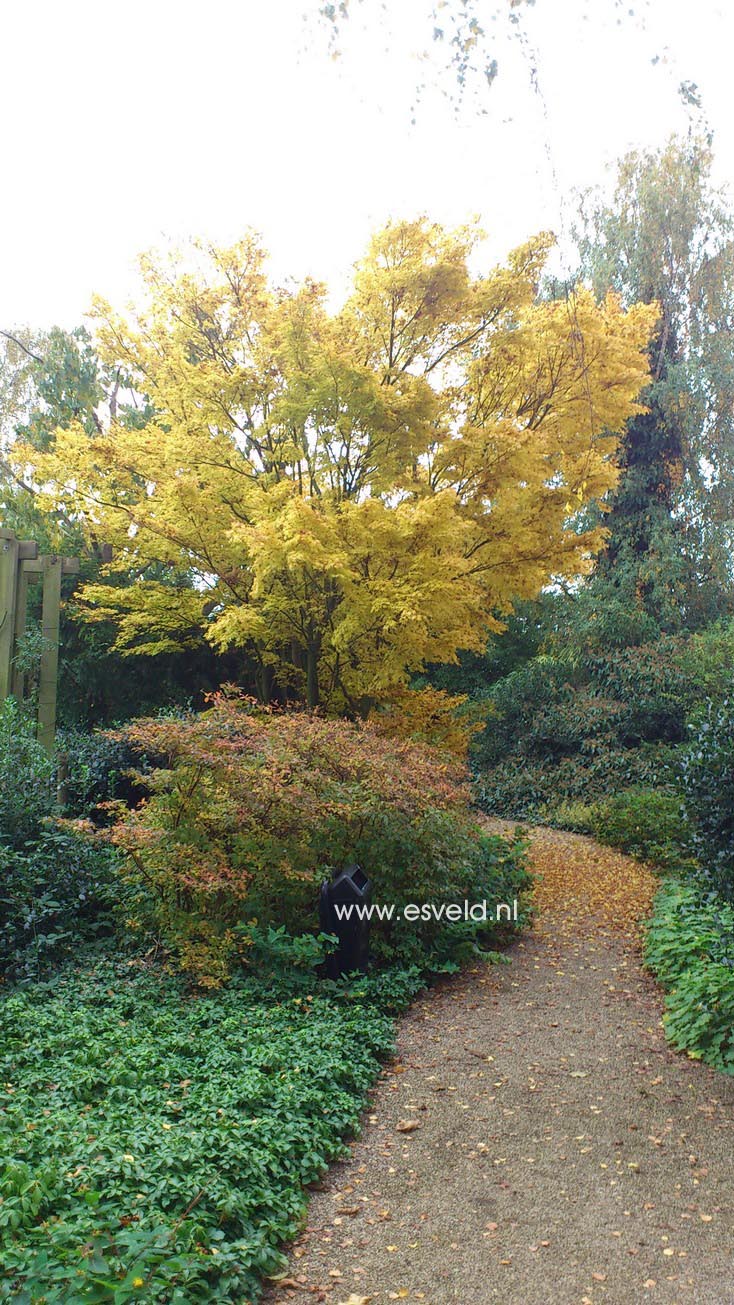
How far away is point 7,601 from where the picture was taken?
7438 mm

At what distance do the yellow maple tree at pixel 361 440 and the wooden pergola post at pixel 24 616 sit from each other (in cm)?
120

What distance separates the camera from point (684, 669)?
39.1 feet

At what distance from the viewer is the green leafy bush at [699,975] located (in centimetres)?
426

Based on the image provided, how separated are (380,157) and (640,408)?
5783mm

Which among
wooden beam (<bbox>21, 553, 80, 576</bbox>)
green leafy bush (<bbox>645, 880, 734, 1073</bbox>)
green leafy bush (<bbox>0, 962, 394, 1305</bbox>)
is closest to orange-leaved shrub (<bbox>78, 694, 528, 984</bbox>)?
green leafy bush (<bbox>0, 962, 394, 1305</bbox>)

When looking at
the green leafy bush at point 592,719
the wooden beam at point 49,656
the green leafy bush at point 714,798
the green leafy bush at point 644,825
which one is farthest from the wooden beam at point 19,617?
the green leafy bush at point 644,825

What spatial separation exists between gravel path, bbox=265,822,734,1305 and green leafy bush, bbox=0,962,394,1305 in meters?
0.17

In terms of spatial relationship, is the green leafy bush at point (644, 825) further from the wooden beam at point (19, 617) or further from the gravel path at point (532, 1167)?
the wooden beam at point (19, 617)

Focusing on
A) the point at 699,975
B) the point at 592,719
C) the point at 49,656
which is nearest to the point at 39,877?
the point at 49,656

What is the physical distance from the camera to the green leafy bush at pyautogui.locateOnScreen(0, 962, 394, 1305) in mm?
2385

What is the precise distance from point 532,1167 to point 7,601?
581 cm

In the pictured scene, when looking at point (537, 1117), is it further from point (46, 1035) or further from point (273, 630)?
point (273, 630)

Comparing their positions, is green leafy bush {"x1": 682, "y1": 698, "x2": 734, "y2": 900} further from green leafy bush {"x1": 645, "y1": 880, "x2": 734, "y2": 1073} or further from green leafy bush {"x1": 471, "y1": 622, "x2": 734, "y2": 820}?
green leafy bush {"x1": 471, "y1": 622, "x2": 734, "y2": 820}

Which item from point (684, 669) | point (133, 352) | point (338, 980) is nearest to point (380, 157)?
point (338, 980)
